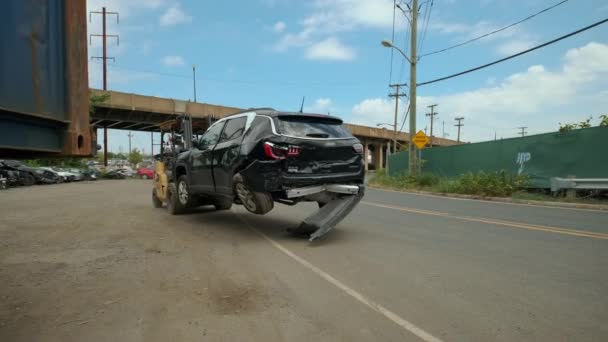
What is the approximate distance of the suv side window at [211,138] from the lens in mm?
7609

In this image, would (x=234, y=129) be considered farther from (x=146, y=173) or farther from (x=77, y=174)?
(x=146, y=173)

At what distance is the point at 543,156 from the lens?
561 inches

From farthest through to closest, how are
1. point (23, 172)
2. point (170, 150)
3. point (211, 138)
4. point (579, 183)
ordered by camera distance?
point (23, 172) → point (579, 183) → point (170, 150) → point (211, 138)

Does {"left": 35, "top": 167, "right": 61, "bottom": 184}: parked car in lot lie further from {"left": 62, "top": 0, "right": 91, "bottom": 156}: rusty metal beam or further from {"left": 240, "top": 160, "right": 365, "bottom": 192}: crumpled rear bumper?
{"left": 62, "top": 0, "right": 91, "bottom": 156}: rusty metal beam

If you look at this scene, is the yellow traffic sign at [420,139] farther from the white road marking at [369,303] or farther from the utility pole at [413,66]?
the white road marking at [369,303]

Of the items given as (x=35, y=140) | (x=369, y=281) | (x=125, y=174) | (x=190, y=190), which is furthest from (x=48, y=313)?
(x=125, y=174)

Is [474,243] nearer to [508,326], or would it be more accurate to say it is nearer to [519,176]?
[508,326]

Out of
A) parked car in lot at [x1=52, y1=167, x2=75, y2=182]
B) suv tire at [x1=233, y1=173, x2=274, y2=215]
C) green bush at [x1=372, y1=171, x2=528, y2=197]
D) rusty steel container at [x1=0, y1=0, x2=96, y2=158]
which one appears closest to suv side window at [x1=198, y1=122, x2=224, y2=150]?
suv tire at [x1=233, y1=173, x2=274, y2=215]

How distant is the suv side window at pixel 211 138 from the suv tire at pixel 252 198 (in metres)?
1.48

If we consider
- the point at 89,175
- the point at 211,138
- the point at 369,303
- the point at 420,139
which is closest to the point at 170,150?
the point at 211,138

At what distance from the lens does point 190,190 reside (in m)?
8.52

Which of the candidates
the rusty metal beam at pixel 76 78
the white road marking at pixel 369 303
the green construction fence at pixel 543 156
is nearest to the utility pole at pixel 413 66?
the green construction fence at pixel 543 156

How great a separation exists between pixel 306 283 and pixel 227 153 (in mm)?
3144

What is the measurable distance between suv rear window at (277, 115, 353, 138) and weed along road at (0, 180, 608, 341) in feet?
5.56
